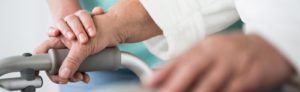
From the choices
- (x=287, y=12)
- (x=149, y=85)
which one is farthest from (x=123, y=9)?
(x=149, y=85)

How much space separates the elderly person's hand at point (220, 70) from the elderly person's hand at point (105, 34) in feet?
1.25

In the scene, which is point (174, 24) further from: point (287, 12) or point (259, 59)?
point (259, 59)

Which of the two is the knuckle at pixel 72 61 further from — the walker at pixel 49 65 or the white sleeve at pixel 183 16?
the white sleeve at pixel 183 16

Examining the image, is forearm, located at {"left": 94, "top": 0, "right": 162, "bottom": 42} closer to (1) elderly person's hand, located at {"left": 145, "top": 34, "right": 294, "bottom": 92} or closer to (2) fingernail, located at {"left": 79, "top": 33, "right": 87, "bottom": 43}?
(2) fingernail, located at {"left": 79, "top": 33, "right": 87, "bottom": 43}

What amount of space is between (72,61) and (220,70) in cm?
40

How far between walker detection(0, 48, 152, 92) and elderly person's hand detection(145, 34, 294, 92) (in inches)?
11.5

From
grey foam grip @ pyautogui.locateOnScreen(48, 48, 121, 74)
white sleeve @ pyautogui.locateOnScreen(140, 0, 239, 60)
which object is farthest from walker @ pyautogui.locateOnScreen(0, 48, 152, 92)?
white sleeve @ pyautogui.locateOnScreen(140, 0, 239, 60)

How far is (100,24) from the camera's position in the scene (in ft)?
2.23

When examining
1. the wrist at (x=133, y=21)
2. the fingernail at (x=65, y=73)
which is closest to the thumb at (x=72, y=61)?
the fingernail at (x=65, y=73)

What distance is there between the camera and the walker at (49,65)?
1.80 feet

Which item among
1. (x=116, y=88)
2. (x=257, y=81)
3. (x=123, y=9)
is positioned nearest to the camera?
(x=257, y=81)

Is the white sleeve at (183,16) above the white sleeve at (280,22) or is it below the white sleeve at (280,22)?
below

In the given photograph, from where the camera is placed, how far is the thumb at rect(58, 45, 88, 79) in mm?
585

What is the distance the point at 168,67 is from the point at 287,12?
22 centimetres
